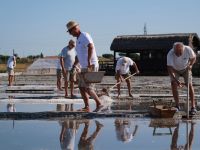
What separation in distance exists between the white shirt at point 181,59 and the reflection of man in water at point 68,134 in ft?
8.55

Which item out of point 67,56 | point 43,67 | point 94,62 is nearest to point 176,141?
point 94,62

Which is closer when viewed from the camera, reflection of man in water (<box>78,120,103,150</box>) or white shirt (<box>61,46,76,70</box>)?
reflection of man in water (<box>78,120,103,150</box>)

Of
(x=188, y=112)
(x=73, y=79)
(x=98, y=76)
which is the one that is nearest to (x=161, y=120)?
(x=188, y=112)

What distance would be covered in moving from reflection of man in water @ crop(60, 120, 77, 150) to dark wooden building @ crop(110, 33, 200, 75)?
36.2 metres

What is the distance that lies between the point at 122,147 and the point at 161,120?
269cm

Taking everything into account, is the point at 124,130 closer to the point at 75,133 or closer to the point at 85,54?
the point at 75,133

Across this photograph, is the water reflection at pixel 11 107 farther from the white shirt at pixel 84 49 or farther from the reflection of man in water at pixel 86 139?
the reflection of man in water at pixel 86 139

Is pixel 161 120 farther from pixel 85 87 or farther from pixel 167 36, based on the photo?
pixel 167 36

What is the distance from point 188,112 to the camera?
8.77 m

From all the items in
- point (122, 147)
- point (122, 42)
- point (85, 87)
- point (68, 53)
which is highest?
point (122, 42)

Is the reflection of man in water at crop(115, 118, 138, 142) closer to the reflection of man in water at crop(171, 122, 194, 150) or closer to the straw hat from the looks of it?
the reflection of man in water at crop(171, 122, 194, 150)

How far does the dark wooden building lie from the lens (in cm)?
4500

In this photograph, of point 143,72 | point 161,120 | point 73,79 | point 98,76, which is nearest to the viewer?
point 161,120

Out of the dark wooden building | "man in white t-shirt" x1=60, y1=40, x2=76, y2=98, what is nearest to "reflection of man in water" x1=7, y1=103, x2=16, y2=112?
"man in white t-shirt" x1=60, y1=40, x2=76, y2=98
